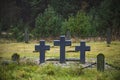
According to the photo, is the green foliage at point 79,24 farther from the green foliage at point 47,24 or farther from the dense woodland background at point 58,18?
the green foliage at point 47,24

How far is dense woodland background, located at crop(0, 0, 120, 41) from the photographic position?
29.3m

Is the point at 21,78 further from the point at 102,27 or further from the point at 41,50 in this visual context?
the point at 102,27

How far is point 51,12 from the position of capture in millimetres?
30766

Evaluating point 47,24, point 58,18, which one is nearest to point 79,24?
point 47,24

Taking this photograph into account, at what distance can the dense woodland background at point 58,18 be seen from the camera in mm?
29281

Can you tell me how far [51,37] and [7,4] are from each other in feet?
41.0

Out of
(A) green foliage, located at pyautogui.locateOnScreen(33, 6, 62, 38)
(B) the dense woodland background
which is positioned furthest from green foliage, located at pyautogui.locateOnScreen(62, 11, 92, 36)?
(A) green foliage, located at pyautogui.locateOnScreen(33, 6, 62, 38)

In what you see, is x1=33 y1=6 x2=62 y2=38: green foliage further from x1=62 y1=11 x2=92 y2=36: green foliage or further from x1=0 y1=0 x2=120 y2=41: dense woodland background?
x1=62 y1=11 x2=92 y2=36: green foliage

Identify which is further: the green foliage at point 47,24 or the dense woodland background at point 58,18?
the green foliage at point 47,24

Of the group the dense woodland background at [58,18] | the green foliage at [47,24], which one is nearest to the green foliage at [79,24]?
the dense woodland background at [58,18]

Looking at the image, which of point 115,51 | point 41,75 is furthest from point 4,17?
point 41,75

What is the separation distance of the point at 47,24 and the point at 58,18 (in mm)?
2390

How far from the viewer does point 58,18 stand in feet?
109

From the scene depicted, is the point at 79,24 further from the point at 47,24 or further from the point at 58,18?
the point at 58,18
